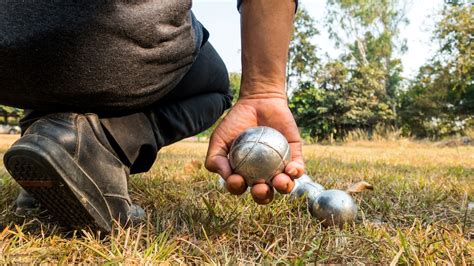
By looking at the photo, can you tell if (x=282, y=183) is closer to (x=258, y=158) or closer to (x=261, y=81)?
(x=258, y=158)

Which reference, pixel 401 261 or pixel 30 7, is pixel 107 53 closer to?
pixel 30 7

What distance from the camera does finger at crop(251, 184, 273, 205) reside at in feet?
4.99

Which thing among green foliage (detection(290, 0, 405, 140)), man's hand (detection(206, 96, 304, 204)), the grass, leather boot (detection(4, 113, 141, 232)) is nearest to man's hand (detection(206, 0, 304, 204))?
man's hand (detection(206, 96, 304, 204))

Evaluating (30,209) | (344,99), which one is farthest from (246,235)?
(344,99)

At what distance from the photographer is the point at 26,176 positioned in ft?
4.42

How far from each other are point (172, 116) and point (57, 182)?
78 centimetres

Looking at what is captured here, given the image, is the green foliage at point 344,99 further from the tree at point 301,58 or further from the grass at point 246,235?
the grass at point 246,235

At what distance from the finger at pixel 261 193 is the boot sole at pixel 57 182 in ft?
1.55

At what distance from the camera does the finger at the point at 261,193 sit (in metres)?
1.52

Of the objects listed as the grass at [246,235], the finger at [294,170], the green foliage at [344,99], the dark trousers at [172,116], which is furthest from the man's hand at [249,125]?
the green foliage at [344,99]

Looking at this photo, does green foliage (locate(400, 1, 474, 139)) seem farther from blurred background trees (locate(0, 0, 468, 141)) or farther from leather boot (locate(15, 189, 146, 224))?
leather boot (locate(15, 189, 146, 224))

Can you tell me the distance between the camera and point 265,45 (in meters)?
1.67

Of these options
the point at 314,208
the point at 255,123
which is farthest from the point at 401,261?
the point at 255,123

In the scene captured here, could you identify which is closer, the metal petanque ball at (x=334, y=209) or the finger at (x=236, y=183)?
the finger at (x=236, y=183)
